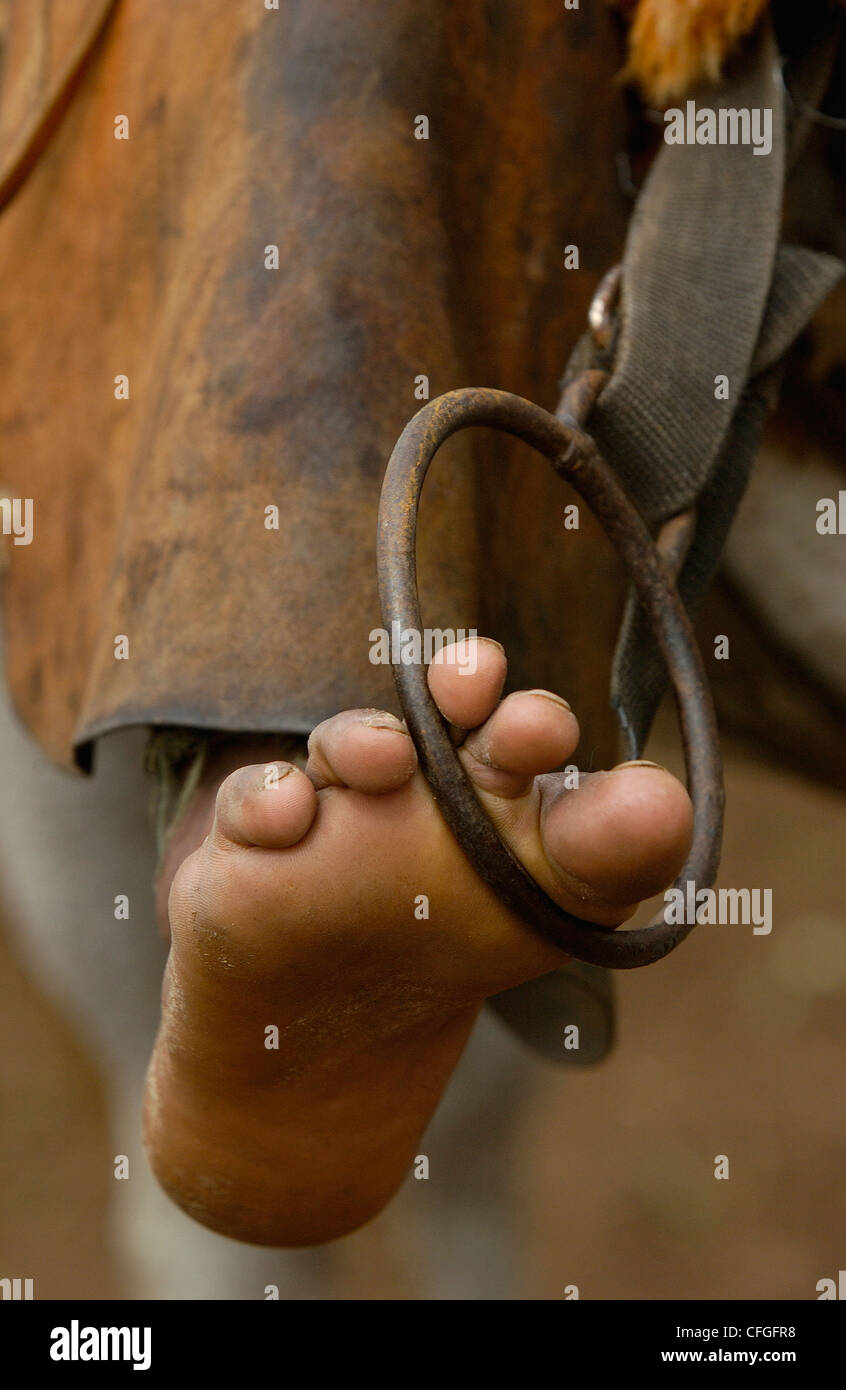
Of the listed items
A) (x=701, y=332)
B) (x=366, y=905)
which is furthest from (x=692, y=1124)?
(x=366, y=905)

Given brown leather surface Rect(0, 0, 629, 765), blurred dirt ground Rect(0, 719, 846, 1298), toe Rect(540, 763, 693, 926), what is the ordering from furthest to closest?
blurred dirt ground Rect(0, 719, 846, 1298), brown leather surface Rect(0, 0, 629, 765), toe Rect(540, 763, 693, 926)

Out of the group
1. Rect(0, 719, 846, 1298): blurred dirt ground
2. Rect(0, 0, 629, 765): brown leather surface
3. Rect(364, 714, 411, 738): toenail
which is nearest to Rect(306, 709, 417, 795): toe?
Rect(364, 714, 411, 738): toenail

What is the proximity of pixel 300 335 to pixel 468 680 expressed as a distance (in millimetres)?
246

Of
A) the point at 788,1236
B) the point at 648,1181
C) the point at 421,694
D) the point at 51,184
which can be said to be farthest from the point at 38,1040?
the point at 421,694

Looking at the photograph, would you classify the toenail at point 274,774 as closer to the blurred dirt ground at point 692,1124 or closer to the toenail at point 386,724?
the toenail at point 386,724

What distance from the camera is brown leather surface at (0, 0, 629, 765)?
54 cm

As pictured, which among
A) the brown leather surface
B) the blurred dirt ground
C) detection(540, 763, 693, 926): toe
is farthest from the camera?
the blurred dirt ground

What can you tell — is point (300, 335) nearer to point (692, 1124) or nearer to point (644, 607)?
point (644, 607)

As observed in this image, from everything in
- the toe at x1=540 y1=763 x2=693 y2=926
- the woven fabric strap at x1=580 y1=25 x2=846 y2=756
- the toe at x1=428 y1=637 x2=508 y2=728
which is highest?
the woven fabric strap at x1=580 y1=25 x2=846 y2=756

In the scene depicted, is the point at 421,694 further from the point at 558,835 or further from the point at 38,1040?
the point at 38,1040

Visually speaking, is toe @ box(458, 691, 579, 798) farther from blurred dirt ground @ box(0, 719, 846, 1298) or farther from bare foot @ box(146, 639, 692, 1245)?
blurred dirt ground @ box(0, 719, 846, 1298)

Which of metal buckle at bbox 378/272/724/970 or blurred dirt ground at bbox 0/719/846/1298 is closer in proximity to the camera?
metal buckle at bbox 378/272/724/970

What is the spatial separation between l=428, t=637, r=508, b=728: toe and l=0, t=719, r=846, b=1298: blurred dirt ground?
3.36 ft

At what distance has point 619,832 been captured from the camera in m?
0.36
